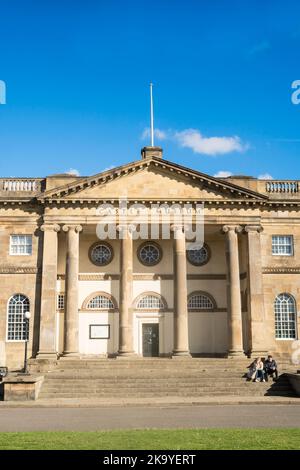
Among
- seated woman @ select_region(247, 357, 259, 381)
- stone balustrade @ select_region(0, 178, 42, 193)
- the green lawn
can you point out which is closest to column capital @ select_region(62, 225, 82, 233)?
stone balustrade @ select_region(0, 178, 42, 193)

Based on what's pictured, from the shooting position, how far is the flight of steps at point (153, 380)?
86.6 feet

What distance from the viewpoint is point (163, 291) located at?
37.4m

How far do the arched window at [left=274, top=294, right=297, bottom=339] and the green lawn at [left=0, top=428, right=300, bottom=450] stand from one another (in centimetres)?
2081

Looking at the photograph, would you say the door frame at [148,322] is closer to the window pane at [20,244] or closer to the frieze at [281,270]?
the frieze at [281,270]

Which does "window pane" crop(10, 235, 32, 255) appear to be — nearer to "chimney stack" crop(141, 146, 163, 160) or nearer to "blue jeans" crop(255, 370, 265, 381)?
"chimney stack" crop(141, 146, 163, 160)

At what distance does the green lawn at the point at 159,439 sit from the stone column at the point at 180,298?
18.1 metres

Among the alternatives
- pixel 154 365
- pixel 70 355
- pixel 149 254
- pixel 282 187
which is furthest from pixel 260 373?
pixel 282 187

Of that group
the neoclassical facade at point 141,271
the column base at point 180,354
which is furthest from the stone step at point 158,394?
the neoclassical facade at point 141,271

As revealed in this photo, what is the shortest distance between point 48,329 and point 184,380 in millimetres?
8986

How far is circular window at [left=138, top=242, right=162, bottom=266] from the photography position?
37.7 meters

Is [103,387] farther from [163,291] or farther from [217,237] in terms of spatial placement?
[217,237]

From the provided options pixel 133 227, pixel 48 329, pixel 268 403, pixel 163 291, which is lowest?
pixel 268 403
